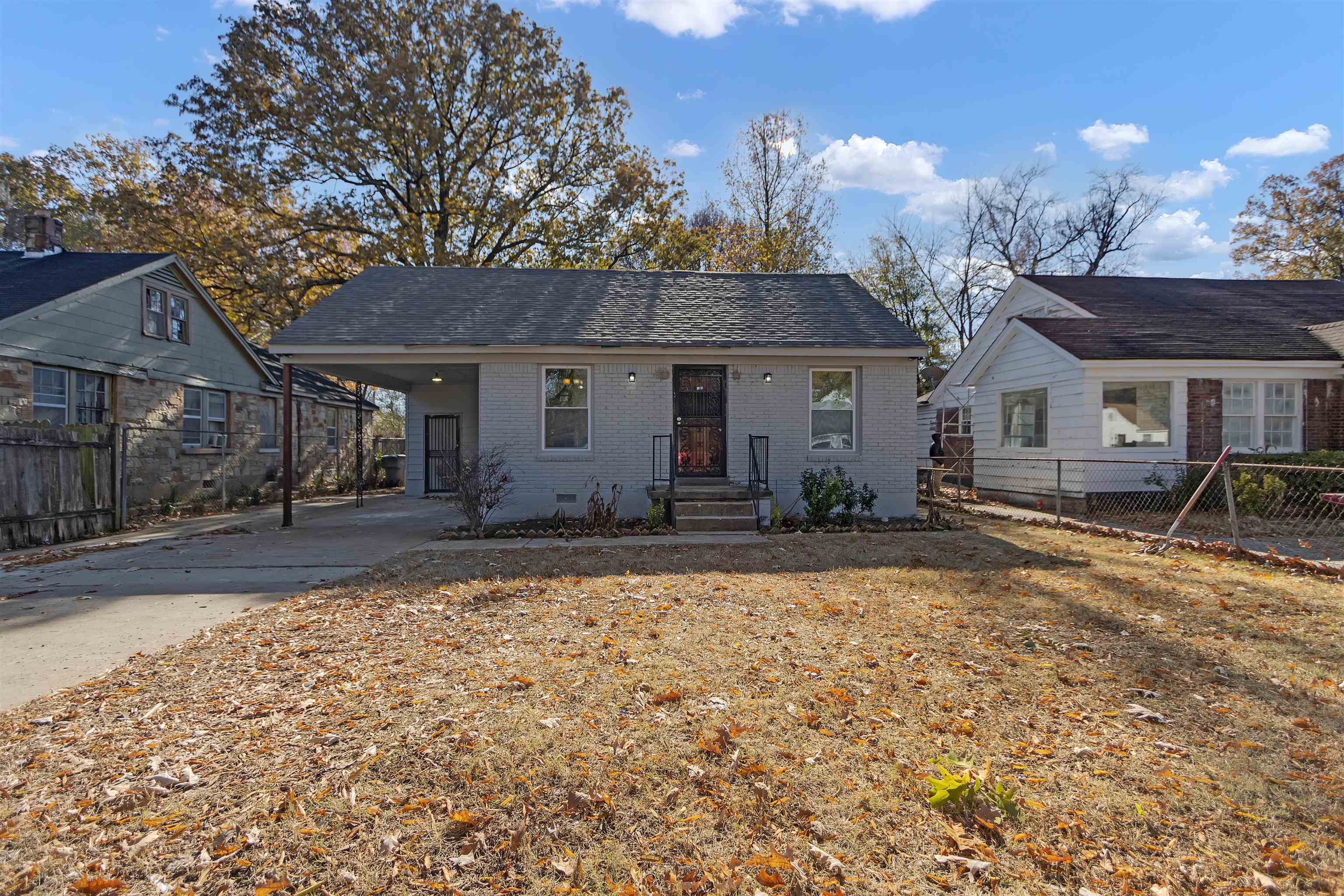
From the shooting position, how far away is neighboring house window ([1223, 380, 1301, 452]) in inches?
501

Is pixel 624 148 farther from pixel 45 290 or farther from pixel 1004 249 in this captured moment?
pixel 1004 249

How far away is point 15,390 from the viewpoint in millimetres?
11234

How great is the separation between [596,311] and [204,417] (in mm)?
10627

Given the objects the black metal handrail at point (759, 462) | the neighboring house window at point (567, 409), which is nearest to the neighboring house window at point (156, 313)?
the neighboring house window at point (567, 409)

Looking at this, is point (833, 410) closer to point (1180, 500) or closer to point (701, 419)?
point (701, 419)

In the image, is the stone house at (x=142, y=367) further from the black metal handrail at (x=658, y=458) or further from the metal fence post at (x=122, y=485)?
the black metal handrail at (x=658, y=458)

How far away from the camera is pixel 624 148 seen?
938 inches

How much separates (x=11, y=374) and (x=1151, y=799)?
16030 mm

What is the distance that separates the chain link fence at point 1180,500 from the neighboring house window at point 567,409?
20.7ft

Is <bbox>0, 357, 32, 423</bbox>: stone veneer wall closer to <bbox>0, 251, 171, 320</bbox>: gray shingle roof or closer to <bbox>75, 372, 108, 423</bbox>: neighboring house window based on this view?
<bbox>0, 251, 171, 320</bbox>: gray shingle roof

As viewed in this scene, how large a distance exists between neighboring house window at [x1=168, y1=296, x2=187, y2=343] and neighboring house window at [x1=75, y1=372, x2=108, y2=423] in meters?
2.02

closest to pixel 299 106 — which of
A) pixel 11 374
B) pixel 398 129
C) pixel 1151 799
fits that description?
pixel 398 129

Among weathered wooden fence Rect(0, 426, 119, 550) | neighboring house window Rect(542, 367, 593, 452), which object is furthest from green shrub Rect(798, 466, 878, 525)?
weathered wooden fence Rect(0, 426, 119, 550)

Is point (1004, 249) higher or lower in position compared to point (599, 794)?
higher
